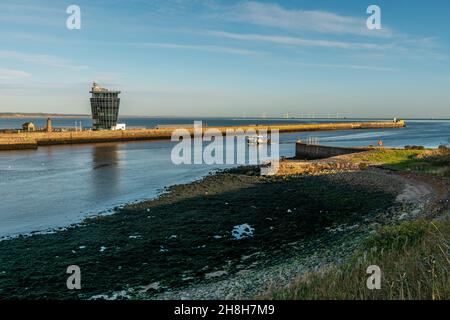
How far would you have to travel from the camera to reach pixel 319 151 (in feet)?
175

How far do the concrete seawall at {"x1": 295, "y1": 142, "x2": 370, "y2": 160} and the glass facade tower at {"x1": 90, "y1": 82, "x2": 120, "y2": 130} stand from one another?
45.4 metres

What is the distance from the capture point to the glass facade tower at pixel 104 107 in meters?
86.2

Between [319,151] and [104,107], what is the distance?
51.6 m

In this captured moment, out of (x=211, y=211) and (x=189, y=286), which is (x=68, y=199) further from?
(x=189, y=286)

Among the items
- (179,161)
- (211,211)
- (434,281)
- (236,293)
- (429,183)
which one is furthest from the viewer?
(179,161)

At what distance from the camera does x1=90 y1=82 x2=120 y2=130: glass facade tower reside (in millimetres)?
86250

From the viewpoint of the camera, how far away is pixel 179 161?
53.6 metres

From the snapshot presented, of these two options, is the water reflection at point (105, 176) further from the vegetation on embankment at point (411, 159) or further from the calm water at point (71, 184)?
the vegetation on embankment at point (411, 159)

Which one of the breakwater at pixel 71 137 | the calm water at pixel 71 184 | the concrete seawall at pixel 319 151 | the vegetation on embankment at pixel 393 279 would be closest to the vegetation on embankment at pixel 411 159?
the concrete seawall at pixel 319 151

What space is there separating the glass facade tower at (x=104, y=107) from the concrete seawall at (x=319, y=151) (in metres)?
45.4

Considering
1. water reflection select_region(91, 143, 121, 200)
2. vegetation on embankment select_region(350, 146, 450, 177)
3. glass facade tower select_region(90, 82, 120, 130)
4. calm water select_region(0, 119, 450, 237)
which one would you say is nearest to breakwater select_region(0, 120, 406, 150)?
glass facade tower select_region(90, 82, 120, 130)

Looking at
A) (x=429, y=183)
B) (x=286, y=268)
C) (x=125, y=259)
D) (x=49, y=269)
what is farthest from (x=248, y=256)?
(x=429, y=183)

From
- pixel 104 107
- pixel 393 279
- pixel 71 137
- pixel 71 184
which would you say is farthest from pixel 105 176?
pixel 104 107
